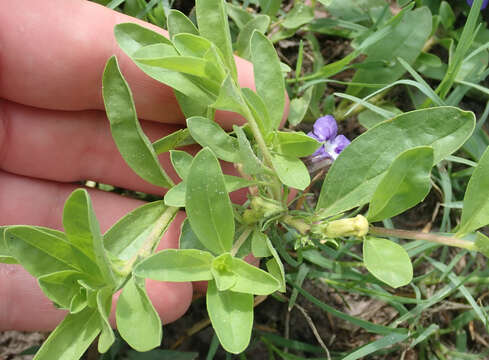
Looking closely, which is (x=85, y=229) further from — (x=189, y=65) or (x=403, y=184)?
(x=403, y=184)

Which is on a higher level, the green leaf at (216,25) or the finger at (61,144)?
the green leaf at (216,25)

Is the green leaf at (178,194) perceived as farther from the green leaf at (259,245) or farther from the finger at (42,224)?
the finger at (42,224)

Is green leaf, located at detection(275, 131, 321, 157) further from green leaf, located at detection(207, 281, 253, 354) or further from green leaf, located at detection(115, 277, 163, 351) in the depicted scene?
green leaf, located at detection(115, 277, 163, 351)

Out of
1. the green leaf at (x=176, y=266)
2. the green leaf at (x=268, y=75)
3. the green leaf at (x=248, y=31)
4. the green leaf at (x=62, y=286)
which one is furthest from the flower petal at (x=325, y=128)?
the green leaf at (x=62, y=286)

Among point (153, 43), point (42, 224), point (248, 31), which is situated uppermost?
point (153, 43)

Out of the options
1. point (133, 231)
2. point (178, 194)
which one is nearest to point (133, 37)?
point (178, 194)

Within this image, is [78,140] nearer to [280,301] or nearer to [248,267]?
[248,267]

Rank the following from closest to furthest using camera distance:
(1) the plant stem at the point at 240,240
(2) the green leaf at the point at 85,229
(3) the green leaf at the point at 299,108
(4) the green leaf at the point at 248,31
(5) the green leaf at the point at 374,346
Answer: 1. (2) the green leaf at the point at 85,229
2. (1) the plant stem at the point at 240,240
3. (5) the green leaf at the point at 374,346
4. (4) the green leaf at the point at 248,31
5. (3) the green leaf at the point at 299,108
